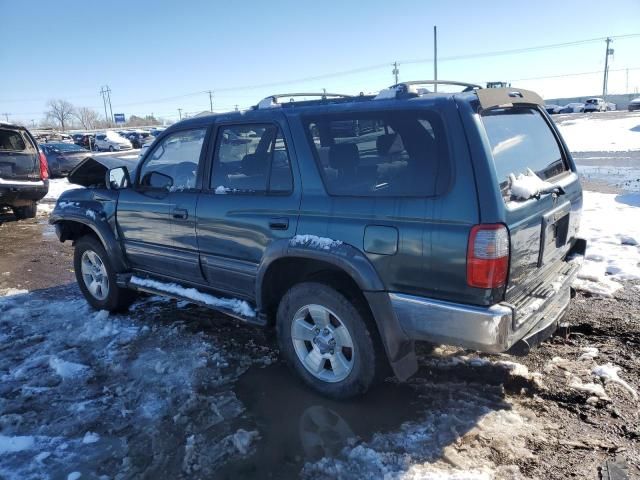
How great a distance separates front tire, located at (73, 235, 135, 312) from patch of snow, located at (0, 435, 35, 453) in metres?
1.95

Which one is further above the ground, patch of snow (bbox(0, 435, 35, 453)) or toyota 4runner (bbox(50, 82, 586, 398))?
toyota 4runner (bbox(50, 82, 586, 398))

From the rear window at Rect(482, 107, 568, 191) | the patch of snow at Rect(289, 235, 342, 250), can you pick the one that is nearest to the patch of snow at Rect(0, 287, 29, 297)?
the patch of snow at Rect(289, 235, 342, 250)

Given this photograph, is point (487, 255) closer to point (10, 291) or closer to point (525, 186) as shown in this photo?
point (525, 186)

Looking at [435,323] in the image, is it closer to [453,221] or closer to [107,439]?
[453,221]

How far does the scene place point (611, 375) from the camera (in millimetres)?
3311

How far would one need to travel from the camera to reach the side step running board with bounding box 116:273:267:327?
360 cm

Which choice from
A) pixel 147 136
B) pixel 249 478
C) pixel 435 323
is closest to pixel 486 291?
pixel 435 323

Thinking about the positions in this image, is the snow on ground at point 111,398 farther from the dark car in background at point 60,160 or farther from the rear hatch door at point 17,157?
the dark car in background at point 60,160

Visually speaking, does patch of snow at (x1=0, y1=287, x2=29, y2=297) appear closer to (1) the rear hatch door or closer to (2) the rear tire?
(1) the rear hatch door

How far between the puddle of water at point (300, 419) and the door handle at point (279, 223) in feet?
3.60

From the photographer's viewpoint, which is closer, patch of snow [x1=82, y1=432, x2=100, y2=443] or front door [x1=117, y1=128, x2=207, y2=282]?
patch of snow [x1=82, y1=432, x2=100, y2=443]

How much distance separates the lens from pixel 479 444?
2.72 m

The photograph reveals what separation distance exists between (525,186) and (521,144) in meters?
0.48

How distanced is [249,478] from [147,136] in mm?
45918
